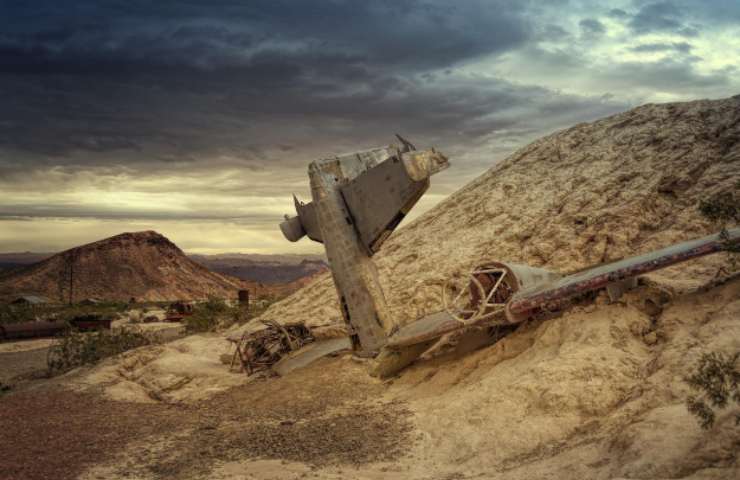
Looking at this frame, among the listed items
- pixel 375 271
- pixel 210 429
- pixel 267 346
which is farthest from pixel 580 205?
pixel 210 429

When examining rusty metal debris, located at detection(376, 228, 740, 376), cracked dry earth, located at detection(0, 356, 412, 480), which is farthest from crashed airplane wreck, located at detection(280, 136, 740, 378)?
cracked dry earth, located at detection(0, 356, 412, 480)

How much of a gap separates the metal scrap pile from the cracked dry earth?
1.11 meters

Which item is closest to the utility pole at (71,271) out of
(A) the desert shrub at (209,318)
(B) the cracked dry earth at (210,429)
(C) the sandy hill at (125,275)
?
(C) the sandy hill at (125,275)

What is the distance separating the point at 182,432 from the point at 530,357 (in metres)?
5.48

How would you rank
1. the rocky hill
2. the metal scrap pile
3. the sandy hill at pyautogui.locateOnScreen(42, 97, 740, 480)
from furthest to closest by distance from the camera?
the metal scrap pile, the rocky hill, the sandy hill at pyautogui.locateOnScreen(42, 97, 740, 480)

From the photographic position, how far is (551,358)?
7449 millimetres

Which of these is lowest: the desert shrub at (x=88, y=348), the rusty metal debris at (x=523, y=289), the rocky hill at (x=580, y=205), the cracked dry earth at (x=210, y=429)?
the cracked dry earth at (x=210, y=429)

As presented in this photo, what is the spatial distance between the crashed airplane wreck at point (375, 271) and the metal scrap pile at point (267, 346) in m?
1.04

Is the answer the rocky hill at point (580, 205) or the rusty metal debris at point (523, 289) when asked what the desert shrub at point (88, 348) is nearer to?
the rocky hill at point (580, 205)

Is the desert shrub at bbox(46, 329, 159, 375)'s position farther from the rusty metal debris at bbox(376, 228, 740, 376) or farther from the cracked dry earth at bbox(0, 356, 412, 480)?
the rusty metal debris at bbox(376, 228, 740, 376)

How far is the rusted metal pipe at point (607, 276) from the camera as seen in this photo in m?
6.73

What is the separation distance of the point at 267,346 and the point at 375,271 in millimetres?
3192

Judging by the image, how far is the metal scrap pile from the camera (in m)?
12.4

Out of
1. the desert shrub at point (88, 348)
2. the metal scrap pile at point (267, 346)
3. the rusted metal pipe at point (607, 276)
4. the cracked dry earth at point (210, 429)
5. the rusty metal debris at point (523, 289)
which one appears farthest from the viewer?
the desert shrub at point (88, 348)
